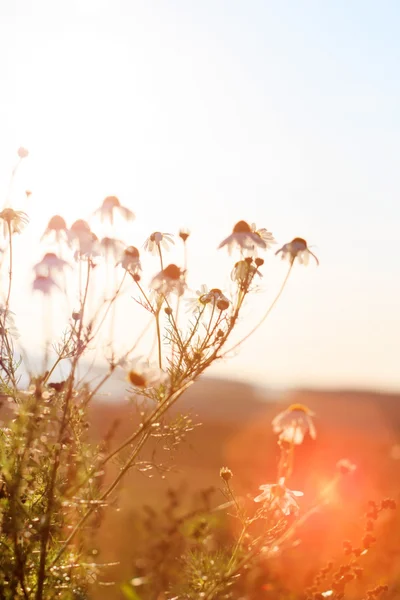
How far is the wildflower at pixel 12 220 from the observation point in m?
4.43

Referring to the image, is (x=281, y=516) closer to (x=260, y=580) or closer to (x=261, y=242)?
(x=260, y=580)

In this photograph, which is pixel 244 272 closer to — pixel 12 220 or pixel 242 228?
pixel 242 228

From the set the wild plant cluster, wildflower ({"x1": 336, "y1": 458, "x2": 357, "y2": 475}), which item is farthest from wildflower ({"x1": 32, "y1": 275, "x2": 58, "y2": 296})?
wildflower ({"x1": 336, "y1": 458, "x2": 357, "y2": 475})

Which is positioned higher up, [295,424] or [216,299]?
[216,299]

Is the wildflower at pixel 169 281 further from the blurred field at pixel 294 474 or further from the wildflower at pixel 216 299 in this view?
the blurred field at pixel 294 474

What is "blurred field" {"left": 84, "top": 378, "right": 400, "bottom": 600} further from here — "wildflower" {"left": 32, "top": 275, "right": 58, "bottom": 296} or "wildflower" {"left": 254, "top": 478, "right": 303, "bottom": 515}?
"wildflower" {"left": 32, "top": 275, "right": 58, "bottom": 296}

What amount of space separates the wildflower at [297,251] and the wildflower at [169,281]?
28.8 inches

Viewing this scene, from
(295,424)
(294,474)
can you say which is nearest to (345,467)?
(295,424)

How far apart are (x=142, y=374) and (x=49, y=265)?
38.3 inches

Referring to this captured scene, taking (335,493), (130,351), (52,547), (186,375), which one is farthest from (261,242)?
(52,547)

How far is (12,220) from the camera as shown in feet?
14.7

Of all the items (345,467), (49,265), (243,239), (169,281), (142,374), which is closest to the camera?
(345,467)

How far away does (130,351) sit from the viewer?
3355 mm

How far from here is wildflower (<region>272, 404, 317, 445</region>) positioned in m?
3.25
